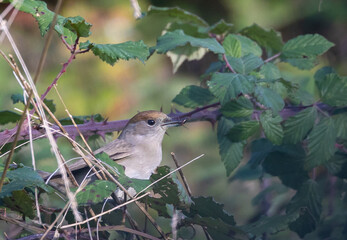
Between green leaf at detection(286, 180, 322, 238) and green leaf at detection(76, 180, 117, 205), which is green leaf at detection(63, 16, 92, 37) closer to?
green leaf at detection(76, 180, 117, 205)

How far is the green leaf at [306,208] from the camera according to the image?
266 centimetres

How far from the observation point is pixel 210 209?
6.93 ft

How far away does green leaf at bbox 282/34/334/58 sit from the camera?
2.80 m

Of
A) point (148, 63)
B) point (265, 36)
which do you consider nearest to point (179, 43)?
point (265, 36)

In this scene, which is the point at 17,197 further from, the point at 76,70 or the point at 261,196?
the point at 76,70

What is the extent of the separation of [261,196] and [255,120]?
753 millimetres

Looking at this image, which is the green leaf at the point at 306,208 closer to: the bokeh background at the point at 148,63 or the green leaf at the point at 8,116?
the green leaf at the point at 8,116

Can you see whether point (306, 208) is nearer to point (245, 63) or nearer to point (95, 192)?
point (245, 63)

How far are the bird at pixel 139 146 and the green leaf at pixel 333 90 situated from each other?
62cm

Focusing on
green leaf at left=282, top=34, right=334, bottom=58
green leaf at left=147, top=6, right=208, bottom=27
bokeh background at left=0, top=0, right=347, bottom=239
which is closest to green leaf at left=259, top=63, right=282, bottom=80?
green leaf at left=282, top=34, right=334, bottom=58

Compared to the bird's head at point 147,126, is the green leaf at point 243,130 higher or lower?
higher

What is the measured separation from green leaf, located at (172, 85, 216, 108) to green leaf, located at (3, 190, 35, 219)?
103 cm

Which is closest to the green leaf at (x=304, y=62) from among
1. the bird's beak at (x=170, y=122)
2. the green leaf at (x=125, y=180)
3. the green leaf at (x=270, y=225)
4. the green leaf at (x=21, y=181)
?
the bird's beak at (x=170, y=122)

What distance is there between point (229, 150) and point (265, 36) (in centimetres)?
63
